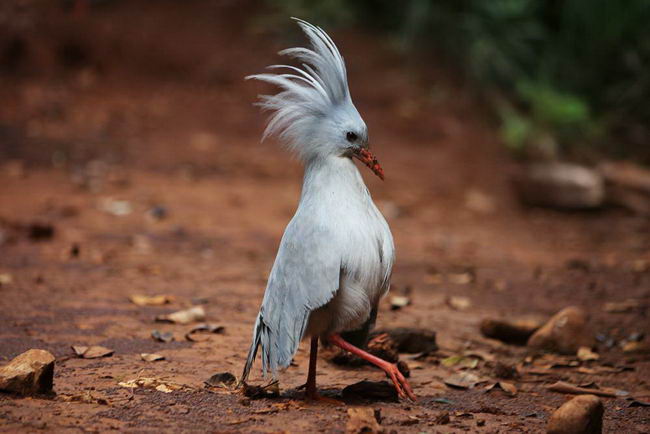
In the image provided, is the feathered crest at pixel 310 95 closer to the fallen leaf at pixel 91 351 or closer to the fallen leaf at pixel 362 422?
the fallen leaf at pixel 362 422

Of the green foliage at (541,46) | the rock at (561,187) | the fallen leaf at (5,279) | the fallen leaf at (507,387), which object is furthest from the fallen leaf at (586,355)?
the green foliage at (541,46)

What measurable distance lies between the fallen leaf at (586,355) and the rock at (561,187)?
14.8 feet

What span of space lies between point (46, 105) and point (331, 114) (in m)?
7.91

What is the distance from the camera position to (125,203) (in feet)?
23.8

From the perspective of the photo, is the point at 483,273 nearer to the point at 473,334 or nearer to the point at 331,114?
the point at 473,334

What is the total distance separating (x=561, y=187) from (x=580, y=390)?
5327mm

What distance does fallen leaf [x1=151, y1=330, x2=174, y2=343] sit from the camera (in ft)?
12.7

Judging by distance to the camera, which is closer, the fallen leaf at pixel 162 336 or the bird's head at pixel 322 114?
the bird's head at pixel 322 114

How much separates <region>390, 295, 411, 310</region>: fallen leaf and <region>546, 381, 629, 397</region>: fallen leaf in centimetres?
140

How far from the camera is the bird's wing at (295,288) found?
3035mm

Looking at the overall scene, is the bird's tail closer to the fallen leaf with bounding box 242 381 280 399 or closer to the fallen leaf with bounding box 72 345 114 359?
the fallen leaf with bounding box 242 381 280 399

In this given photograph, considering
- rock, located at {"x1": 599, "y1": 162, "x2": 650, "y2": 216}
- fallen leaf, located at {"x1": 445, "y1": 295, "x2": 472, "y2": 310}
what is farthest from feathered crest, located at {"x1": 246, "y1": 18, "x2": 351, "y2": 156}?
rock, located at {"x1": 599, "y1": 162, "x2": 650, "y2": 216}

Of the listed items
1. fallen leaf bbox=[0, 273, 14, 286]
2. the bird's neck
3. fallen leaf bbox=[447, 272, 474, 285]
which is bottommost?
fallen leaf bbox=[0, 273, 14, 286]

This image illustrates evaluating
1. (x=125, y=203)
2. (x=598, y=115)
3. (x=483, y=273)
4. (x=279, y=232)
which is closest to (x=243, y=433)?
(x=483, y=273)
